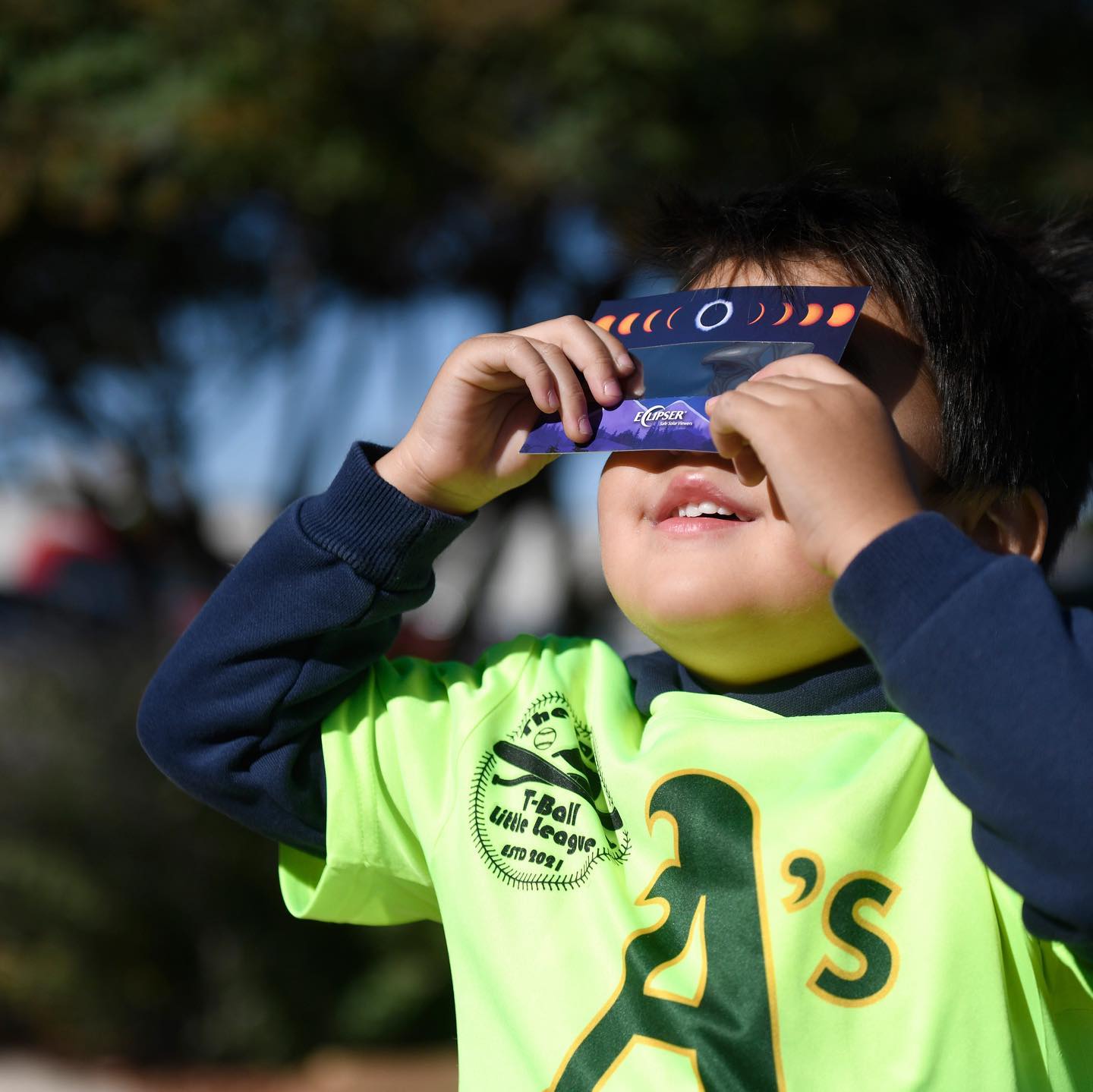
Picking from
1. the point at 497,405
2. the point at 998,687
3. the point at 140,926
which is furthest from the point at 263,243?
the point at 998,687

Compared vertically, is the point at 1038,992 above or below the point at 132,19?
below

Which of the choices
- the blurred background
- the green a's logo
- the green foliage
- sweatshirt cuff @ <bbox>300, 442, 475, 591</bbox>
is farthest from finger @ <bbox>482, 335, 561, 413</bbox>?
the green foliage

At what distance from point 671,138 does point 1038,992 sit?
3.85 meters

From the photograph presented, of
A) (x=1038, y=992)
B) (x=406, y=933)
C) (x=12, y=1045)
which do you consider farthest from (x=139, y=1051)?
(x=1038, y=992)

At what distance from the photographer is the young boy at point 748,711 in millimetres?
1126

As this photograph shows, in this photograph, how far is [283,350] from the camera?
6344 mm

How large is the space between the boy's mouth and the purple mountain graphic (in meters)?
0.05

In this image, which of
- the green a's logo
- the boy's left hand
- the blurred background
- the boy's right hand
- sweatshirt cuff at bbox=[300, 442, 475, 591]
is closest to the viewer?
the boy's left hand

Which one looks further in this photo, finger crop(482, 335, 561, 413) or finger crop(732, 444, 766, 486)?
finger crop(482, 335, 561, 413)

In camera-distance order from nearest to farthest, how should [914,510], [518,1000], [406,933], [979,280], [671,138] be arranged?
→ 1. [914,510]
2. [518,1000]
3. [979,280]
4. [671,138]
5. [406,933]

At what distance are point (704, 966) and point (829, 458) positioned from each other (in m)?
0.56

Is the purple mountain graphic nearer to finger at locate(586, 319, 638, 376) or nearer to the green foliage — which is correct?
finger at locate(586, 319, 638, 376)

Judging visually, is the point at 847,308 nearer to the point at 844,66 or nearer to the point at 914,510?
the point at 914,510

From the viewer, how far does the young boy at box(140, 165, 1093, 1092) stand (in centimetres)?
113
